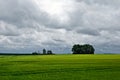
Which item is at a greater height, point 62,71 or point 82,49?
point 82,49

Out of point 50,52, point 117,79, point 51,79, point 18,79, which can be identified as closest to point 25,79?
point 18,79

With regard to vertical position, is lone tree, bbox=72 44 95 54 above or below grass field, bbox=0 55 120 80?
above

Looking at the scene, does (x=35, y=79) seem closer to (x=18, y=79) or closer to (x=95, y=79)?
(x=18, y=79)

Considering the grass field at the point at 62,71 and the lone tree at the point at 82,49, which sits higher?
the lone tree at the point at 82,49

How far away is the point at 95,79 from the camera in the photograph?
80.7 ft

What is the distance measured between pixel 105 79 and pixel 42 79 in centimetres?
544

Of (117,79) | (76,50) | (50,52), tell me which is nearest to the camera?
(117,79)

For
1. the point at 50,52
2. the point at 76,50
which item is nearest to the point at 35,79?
the point at 76,50

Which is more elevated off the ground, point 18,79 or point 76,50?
point 76,50

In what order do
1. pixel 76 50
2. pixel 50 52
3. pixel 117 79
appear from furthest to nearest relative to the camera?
1. pixel 50 52
2. pixel 76 50
3. pixel 117 79

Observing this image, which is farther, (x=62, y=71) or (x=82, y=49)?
(x=82, y=49)

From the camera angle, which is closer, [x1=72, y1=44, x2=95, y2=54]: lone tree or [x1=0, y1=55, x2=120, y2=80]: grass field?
[x1=0, y1=55, x2=120, y2=80]: grass field

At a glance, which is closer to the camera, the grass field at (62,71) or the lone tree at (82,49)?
the grass field at (62,71)

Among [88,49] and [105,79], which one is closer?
[105,79]
